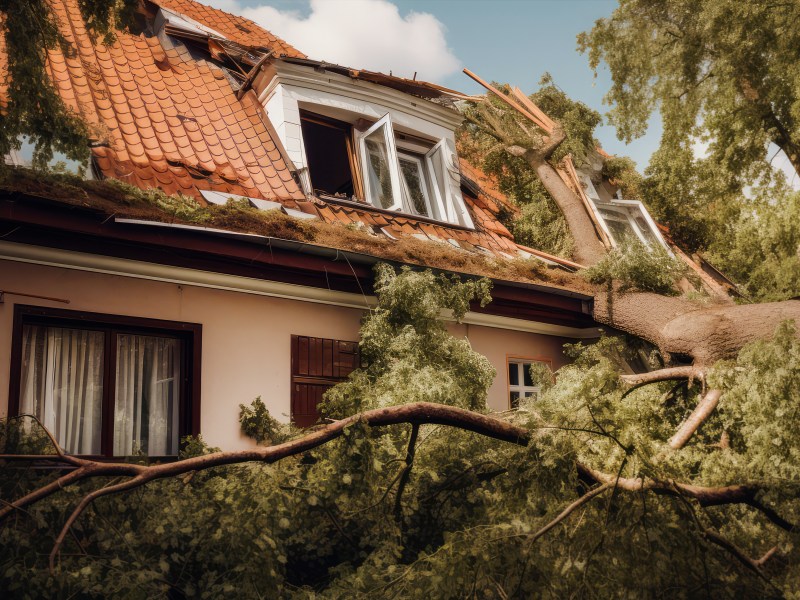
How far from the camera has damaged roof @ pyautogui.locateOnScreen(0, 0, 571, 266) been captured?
309 inches

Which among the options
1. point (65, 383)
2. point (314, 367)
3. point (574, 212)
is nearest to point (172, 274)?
point (65, 383)

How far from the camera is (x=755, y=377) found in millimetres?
4625

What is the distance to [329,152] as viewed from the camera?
1082cm

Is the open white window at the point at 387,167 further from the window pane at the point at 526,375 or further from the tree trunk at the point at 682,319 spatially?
the window pane at the point at 526,375

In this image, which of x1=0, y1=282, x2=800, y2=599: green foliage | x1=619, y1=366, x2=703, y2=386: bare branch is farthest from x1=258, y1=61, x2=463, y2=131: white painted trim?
x1=0, y1=282, x2=800, y2=599: green foliage

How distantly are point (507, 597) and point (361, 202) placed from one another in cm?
598

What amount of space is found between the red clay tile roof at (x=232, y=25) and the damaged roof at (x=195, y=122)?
1468mm

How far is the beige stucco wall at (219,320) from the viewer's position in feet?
20.0

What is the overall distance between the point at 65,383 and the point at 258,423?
59.7 inches

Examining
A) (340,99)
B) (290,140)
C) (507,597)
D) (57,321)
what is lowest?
(507,597)

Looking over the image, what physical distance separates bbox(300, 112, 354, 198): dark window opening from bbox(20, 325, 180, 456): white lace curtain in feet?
12.2

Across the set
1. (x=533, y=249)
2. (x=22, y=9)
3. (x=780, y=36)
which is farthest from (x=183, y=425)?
(x=780, y=36)

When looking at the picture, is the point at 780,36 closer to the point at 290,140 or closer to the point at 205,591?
the point at 290,140

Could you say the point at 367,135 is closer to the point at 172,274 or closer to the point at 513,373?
the point at 513,373
